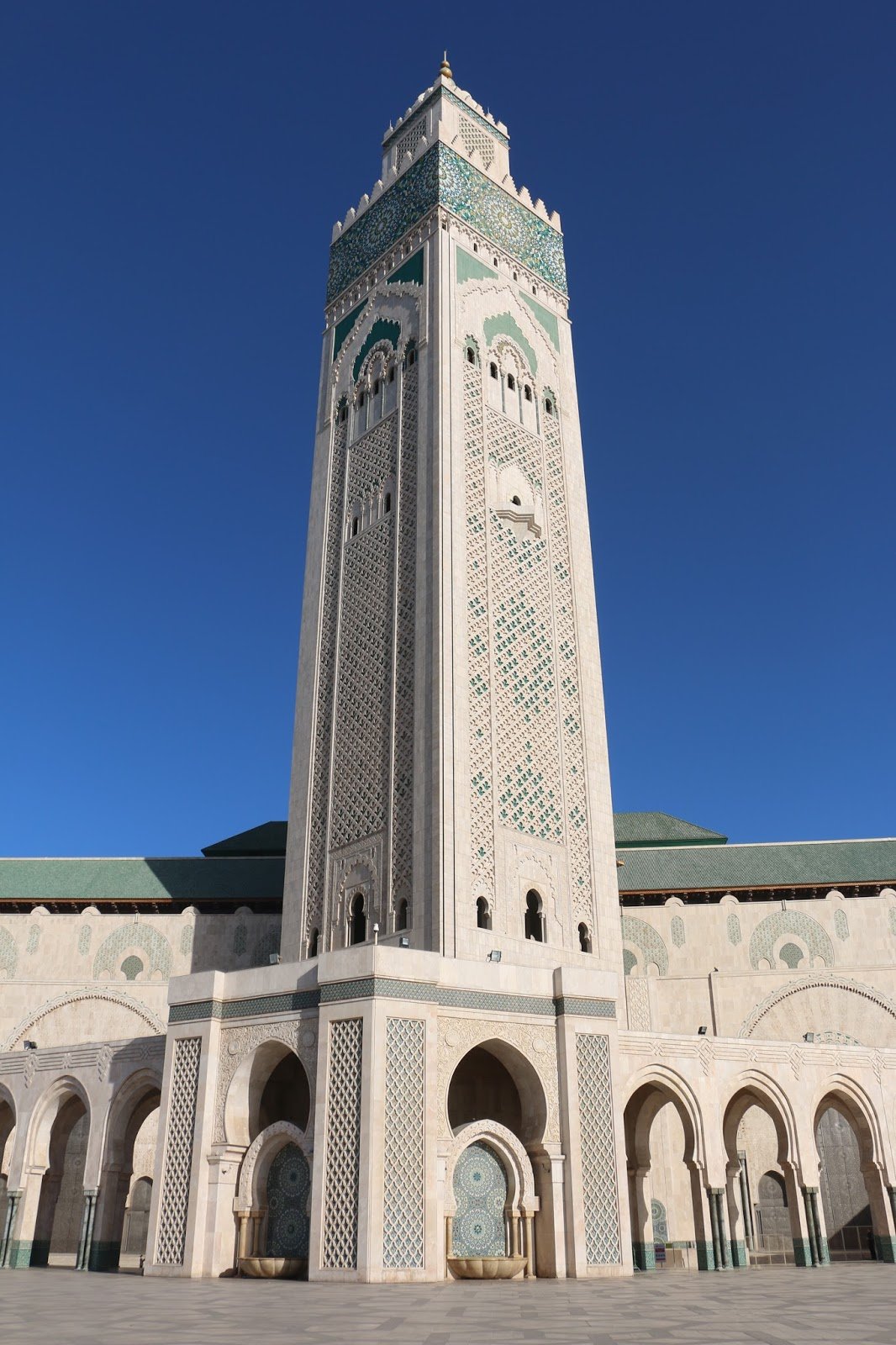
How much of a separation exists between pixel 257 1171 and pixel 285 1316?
486cm

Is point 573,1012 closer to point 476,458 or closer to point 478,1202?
point 478,1202

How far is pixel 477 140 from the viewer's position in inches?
747

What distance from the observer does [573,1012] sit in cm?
1096

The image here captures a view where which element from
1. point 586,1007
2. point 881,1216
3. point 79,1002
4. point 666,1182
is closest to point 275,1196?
point 586,1007

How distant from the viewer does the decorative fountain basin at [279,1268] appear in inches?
387

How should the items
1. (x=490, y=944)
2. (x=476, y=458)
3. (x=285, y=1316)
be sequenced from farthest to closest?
(x=476, y=458) < (x=490, y=944) < (x=285, y=1316)

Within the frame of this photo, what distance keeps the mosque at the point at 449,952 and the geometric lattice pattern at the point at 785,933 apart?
45mm

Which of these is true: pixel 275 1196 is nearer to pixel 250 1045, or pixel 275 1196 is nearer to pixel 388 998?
pixel 250 1045

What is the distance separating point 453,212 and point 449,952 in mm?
11617

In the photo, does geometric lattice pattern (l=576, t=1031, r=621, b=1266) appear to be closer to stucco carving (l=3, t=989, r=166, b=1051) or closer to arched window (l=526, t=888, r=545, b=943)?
arched window (l=526, t=888, r=545, b=943)

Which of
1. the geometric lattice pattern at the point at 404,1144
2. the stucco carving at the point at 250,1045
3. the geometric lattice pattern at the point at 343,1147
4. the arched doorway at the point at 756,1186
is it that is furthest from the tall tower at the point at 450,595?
the arched doorway at the point at 756,1186

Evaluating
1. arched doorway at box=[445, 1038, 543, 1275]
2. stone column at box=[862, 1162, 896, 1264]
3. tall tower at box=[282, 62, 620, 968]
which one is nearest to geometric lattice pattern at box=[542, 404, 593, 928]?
tall tower at box=[282, 62, 620, 968]

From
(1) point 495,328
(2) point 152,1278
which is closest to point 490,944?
(2) point 152,1278

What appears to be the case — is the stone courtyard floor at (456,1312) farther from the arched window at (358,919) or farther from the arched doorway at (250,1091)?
the arched window at (358,919)
